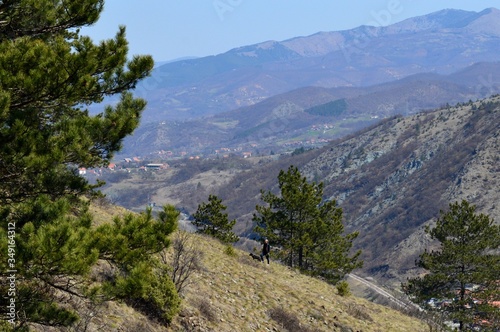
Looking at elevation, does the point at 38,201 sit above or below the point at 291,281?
above

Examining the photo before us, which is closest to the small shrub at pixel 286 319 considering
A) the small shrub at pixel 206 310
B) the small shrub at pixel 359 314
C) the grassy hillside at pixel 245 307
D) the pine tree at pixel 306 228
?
the grassy hillside at pixel 245 307

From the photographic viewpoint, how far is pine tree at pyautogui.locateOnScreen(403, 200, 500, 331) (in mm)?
30578

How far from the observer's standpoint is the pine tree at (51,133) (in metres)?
6.39

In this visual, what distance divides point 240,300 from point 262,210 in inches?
774

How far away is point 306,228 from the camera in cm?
3319

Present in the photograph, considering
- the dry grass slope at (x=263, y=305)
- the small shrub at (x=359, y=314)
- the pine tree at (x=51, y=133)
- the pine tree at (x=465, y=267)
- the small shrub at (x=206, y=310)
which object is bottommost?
the pine tree at (x=465, y=267)

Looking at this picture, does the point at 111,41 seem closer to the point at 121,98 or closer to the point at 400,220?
the point at 121,98

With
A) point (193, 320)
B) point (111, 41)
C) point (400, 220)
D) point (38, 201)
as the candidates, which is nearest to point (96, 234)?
point (38, 201)

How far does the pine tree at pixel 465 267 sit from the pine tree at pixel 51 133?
27856 mm

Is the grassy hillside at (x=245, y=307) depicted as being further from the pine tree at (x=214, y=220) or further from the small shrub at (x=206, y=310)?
the pine tree at (x=214, y=220)

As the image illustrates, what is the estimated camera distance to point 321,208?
119ft

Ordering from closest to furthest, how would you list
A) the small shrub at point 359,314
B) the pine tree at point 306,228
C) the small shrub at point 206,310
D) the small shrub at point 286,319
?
the small shrub at point 206,310 → the small shrub at point 286,319 → the small shrub at point 359,314 → the pine tree at point 306,228

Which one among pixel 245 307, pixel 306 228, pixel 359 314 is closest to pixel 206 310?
pixel 245 307

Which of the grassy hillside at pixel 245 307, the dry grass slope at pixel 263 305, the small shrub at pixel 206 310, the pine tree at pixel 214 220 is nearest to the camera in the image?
the grassy hillside at pixel 245 307
